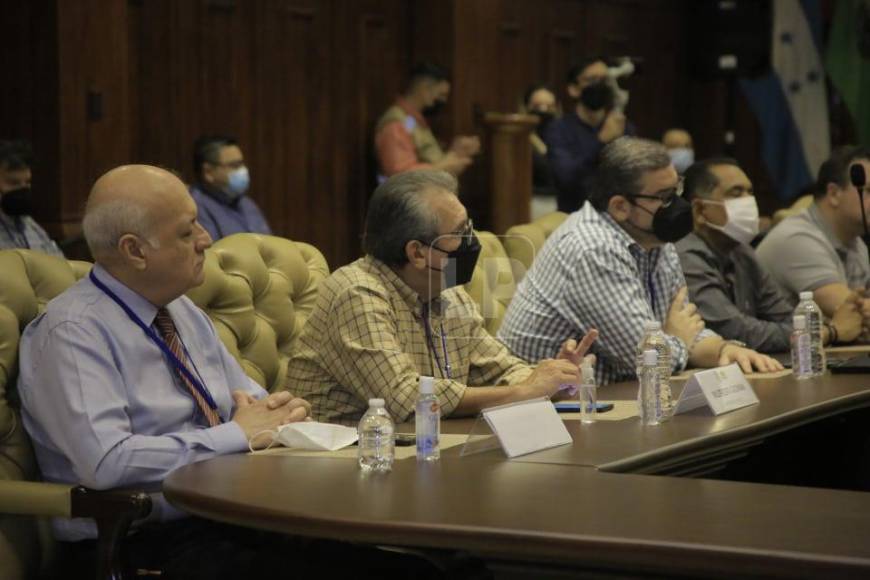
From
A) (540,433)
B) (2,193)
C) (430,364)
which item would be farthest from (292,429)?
(2,193)

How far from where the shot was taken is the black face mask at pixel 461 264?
3389mm

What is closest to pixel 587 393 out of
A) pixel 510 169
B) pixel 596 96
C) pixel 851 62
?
pixel 596 96

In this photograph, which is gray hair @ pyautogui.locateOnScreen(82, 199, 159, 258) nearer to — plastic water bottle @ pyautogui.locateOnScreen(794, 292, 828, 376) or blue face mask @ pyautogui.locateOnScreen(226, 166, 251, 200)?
plastic water bottle @ pyautogui.locateOnScreen(794, 292, 828, 376)

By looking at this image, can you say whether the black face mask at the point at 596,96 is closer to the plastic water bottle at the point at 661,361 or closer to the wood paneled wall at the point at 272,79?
the wood paneled wall at the point at 272,79

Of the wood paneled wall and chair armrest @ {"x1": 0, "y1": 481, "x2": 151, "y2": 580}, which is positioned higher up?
the wood paneled wall

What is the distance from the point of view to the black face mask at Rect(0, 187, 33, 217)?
5867 mm

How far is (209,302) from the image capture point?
3.57 m

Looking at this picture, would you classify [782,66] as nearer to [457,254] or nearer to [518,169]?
[518,169]

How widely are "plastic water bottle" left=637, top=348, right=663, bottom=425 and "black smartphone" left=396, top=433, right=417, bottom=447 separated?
50cm

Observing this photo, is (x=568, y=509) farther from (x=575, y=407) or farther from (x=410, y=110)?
(x=410, y=110)

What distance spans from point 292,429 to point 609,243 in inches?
57.9

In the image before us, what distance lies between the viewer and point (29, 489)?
268 cm

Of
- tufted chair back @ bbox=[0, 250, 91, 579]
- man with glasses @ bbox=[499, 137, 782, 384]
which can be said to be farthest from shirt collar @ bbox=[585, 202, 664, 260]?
tufted chair back @ bbox=[0, 250, 91, 579]

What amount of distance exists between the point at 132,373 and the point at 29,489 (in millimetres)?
294
